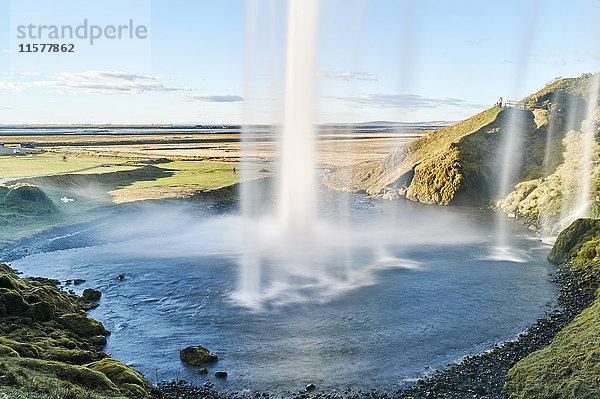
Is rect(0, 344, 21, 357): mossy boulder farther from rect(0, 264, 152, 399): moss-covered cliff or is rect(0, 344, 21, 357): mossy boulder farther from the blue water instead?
the blue water

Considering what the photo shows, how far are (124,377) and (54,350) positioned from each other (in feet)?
12.3

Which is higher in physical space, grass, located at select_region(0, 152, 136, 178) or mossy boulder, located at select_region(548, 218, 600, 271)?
grass, located at select_region(0, 152, 136, 178)

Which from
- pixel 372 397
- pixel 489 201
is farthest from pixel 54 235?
pixel 489 201

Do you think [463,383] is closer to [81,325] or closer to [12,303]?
[81,325]

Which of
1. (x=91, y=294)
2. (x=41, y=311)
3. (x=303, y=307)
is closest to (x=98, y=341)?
(x=41, y=311)

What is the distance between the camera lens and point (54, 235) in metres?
43.1

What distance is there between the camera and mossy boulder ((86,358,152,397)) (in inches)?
681

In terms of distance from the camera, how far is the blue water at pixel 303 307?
20.4 m

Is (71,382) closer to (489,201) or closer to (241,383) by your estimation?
(241,383)

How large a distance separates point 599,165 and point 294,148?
32231 millimetres

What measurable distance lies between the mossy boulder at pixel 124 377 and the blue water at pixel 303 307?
151cm

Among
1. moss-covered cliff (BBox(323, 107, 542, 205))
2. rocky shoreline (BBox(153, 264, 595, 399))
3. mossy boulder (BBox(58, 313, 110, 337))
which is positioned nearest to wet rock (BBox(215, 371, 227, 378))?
rocky shoreline (BBox(153, 264, 595, 399))

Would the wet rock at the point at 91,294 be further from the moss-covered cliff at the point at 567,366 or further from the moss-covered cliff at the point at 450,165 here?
the moss-covered cliff at the point at 450,165

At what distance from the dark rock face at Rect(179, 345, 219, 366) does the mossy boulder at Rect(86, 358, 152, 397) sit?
2.36 metres
